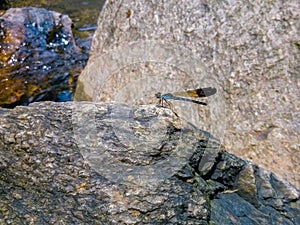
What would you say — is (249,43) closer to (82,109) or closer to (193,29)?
(193,29)

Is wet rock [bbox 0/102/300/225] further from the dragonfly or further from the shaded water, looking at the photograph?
the shaded water

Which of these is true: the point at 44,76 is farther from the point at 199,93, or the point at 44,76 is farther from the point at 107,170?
the point at 107,170

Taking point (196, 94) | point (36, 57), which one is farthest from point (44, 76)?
point (196, 94)

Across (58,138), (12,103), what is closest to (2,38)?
(12,103)

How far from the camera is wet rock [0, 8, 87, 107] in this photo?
4757mm

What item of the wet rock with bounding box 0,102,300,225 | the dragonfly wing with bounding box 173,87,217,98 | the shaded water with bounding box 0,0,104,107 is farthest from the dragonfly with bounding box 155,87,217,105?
the shaded water with bounding box 0,0,104,107

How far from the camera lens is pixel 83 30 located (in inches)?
256

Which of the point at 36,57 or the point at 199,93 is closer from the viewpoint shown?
the point at 199,93

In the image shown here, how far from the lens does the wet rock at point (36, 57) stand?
15.6ft

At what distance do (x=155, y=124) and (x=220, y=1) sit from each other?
1350 mm

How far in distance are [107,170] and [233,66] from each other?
1.47m

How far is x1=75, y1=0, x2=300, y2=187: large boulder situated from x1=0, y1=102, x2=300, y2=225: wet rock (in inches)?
32.6

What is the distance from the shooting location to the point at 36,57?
5293 mm

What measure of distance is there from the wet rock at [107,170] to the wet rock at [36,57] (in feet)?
9.47
